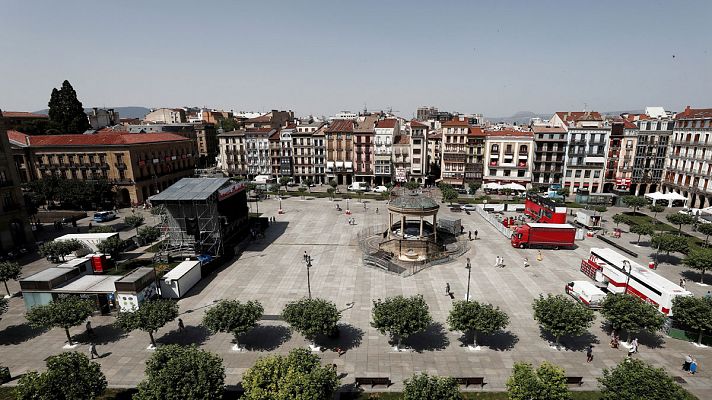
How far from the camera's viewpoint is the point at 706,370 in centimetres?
2858

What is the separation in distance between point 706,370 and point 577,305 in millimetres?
10186

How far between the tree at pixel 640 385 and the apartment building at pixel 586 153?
8933 cm

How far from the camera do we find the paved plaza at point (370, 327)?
2911cm

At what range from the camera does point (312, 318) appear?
95.9ft

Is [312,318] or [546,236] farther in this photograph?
[546,236]

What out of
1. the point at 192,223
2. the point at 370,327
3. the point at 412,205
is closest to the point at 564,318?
the point at 370,327

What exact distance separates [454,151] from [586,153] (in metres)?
34.6

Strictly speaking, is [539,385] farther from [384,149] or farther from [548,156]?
[384,149]

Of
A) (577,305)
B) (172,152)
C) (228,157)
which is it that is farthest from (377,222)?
(228,157)

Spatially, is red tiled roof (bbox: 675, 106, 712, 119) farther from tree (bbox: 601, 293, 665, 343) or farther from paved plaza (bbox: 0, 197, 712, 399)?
tree (bbox: 601, 293, 665, 343)

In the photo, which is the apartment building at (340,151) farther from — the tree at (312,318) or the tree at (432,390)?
the tree at (432,390)

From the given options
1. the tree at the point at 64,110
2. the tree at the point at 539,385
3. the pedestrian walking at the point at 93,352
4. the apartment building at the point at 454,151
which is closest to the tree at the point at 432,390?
the tree at the point at 539,385

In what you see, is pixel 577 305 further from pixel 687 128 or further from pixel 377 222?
pixel 687 128

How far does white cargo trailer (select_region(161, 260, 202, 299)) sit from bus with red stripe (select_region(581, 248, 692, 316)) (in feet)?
155
